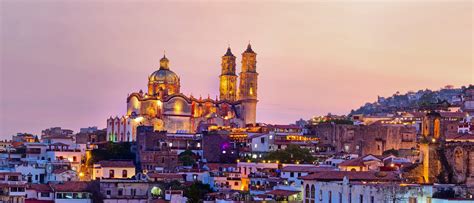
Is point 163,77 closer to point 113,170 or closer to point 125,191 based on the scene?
point 113,170

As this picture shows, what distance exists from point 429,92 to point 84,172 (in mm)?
75844

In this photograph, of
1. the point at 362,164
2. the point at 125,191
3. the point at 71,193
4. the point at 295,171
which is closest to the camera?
the point at 295,171

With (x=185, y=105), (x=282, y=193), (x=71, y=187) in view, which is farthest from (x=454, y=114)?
(x=282, y=193)

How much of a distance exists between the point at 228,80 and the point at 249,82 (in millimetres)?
2309

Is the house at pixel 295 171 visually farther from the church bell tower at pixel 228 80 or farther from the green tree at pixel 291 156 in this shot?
the church bell tower at pixel 228 80

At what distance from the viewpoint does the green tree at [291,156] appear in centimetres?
6124

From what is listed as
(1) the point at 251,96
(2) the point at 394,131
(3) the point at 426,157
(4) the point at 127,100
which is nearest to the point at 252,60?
(1) the point at 251,96

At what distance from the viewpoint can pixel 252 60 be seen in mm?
95188

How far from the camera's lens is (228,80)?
9556 cm

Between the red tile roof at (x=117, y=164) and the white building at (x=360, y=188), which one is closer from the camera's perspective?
the white building at (x=360, y=188)

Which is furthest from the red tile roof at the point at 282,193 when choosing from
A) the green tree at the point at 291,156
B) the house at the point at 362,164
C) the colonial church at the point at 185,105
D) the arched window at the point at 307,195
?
the colonial church at the point at 185,105

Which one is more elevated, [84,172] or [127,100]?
[127,100]

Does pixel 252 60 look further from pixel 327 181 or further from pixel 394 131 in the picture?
pixel 327 181

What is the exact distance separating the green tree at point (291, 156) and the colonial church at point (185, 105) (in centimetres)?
1710
